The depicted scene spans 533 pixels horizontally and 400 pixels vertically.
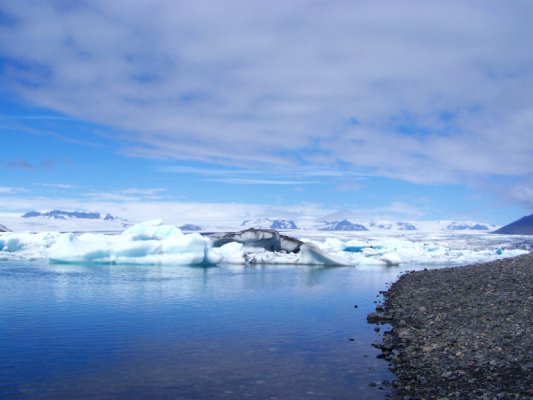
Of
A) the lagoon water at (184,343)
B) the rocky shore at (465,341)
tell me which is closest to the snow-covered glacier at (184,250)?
the lagoon water at (184,343)

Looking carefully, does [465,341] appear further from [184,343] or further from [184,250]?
[184,250]

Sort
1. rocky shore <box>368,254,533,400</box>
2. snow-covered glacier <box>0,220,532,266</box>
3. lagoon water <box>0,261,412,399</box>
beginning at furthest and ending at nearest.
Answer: snow-covered glacier <box>0,220,532,266</box>
lagoon water <box>0,261,412,399</box>
rocky shore <box>368,254,533,400</box>

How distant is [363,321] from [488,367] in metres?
6.11

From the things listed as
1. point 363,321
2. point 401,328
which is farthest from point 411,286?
point 401,328

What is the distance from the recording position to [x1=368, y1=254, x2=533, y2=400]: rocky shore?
7492 mm

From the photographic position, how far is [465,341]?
9.77 meters

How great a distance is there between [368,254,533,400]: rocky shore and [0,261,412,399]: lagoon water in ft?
1.91

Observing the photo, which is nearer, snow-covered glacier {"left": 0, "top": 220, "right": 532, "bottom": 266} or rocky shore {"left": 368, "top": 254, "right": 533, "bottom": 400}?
rocky shore {"left": 368, "top": 254, "right": 533, "bottom": 400}

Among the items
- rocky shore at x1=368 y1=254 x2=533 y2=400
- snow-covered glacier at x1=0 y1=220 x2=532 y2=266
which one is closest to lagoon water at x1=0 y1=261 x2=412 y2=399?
rocky shore at x1=368 y1=254 x2=533 y2=400

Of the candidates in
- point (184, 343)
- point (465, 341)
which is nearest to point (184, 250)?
point (184, 343)

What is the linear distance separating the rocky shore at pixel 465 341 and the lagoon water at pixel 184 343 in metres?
0.58

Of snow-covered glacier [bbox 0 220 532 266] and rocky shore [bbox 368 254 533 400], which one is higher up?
snow-covered glacier [bbox 0 220 532 266]

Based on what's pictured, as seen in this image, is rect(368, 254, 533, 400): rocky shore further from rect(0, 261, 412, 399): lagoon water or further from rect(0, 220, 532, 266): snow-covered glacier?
rect(0, 220, 532, 266): snow-covered glacier

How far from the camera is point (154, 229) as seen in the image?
37.9m
